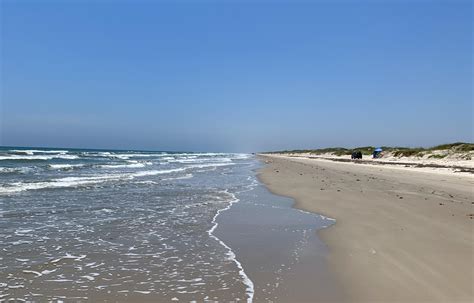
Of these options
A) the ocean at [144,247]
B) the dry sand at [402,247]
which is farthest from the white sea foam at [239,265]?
the dry sand at [402,247]

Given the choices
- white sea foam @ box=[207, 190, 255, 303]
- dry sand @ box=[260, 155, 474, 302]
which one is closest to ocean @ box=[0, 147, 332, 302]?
white sea foam @ box=[207, 190, 255, 303]

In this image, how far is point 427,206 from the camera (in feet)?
37.2

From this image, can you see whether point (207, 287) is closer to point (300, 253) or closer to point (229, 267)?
point (229, 267)

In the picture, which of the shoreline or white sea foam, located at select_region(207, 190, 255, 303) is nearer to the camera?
white sea foam, located at select_region(207, 190, 255, 303)

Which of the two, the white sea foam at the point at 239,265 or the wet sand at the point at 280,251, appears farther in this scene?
the wet sand at the point at 280,251

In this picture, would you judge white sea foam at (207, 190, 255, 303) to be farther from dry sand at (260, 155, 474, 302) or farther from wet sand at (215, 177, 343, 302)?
dry sand at (260, 155, 474, 302)

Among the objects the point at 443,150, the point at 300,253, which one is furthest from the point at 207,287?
the point at 443,150

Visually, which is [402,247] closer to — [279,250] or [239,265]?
[279,250]

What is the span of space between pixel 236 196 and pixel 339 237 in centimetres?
756

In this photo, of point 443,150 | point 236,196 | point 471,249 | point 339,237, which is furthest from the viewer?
point 443,150

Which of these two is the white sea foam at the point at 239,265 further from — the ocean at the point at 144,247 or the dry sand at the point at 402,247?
the dry sand at the point at 402,247

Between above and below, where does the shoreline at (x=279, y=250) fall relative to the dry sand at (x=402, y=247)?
below

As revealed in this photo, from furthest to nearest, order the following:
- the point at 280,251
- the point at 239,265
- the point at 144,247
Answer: the point at 144,247 < the point at 280,251 < the point at 239,265

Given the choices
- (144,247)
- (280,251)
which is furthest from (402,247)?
(144,247)
